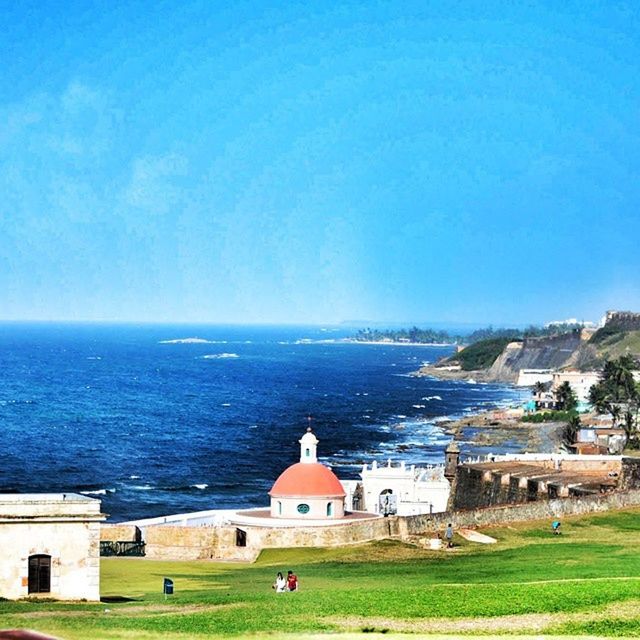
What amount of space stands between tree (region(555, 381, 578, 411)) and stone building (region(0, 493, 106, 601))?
135m

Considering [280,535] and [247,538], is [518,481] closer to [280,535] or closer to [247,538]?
[280,535]

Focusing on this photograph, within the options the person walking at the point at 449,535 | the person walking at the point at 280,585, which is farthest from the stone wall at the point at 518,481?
the person walking at the point at 280,585

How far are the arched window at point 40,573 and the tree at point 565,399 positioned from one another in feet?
445

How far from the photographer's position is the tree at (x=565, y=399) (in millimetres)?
172250

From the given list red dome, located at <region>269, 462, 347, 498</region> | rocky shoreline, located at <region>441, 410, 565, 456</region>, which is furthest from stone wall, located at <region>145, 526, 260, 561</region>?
rocky shoreline, located at <region>441, 410, 565, 456</region>

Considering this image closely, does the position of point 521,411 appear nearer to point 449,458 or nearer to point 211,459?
point 211,459

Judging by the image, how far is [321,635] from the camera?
3019cm

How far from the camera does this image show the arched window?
127ft

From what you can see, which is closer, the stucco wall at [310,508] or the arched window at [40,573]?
the arched window at [40,573]

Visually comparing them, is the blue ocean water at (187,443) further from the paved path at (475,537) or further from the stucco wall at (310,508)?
the paved path at (475,537)

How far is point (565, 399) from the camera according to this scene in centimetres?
17612

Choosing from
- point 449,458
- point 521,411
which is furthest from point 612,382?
point 449,458

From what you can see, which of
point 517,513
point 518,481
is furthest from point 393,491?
point 517,513

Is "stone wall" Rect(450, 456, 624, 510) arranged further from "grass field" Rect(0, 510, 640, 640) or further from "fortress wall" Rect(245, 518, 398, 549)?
"grass field" Rect(0, 510, 640, 640)
